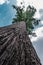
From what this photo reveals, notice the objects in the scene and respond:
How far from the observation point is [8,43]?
156 inches

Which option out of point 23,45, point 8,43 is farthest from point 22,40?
point 8,43

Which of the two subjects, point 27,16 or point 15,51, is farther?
point 27,16

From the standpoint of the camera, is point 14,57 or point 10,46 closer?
point 14,57

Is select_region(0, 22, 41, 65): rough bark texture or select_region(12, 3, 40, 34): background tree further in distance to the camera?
select_region(12, 3, 40, 34): background tree

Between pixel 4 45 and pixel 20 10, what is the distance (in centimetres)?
2789

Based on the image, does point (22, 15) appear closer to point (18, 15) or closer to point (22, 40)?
point (18, 15)

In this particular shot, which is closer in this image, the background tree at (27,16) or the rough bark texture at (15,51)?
the rough bark texture at (15,51)

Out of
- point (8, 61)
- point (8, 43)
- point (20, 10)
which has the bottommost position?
point (8, 61)

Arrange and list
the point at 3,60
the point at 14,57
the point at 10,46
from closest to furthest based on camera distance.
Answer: the point at 3,60 < the point at 14,57 < the point at 10,46

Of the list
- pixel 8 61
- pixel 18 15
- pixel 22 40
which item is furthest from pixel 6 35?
pixel 18 15

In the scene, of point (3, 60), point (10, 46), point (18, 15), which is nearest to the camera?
point (3, 60)

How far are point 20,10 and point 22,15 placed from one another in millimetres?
859

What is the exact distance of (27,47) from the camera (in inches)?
173

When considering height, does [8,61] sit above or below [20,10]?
below
